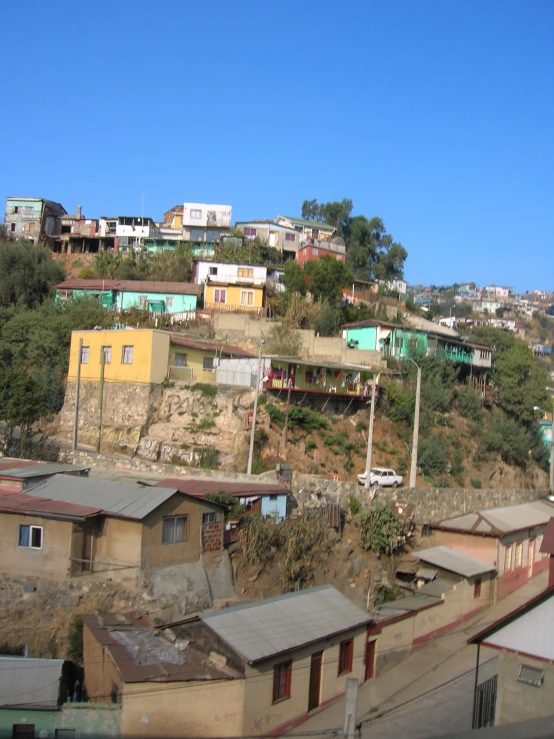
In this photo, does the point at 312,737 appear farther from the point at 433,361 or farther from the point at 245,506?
the point at 433,361

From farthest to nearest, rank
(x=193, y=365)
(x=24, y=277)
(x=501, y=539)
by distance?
(x=24, y=277) < (x=193, y=365) < (x=501, y=539)

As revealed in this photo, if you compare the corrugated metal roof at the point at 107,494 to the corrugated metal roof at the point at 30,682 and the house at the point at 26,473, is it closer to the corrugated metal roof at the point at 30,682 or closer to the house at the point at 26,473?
the house at the point at 26,473

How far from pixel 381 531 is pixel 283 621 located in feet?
31.4

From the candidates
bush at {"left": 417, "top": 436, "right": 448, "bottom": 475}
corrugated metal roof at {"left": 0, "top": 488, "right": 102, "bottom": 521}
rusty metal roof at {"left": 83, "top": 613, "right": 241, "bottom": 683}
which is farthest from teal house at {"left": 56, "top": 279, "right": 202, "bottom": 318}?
rusty metal roof at {"left": 83, "top": 613, "right": 241, "bottom": 683}

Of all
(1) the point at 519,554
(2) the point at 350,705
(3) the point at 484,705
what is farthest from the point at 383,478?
(2) the point at 350,705

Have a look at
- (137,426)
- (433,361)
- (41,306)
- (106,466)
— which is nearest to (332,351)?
(433,361)

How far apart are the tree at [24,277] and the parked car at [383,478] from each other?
2716 centimetres

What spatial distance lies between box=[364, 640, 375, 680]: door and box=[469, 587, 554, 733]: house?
20.7ft

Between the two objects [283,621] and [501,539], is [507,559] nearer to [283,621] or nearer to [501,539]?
[501,539]

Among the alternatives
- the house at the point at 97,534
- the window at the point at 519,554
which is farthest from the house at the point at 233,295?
the house at the point at 97,534

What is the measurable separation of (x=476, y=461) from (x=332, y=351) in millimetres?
9780

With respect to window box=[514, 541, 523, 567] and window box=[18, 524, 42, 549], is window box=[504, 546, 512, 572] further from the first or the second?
window box=[18, 524, 42, 549]

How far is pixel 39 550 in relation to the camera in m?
19.5

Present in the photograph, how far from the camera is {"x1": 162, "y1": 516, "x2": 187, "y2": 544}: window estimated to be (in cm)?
2016
